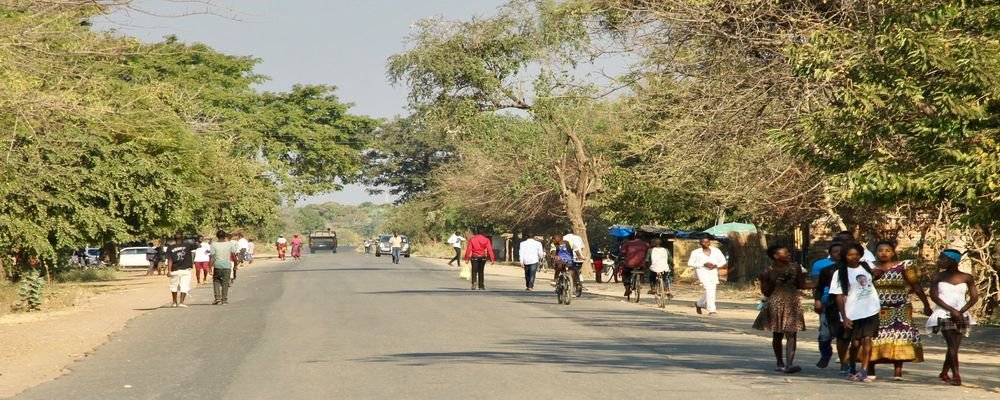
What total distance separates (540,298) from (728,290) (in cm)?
843

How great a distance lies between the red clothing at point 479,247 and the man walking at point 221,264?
6530 mm

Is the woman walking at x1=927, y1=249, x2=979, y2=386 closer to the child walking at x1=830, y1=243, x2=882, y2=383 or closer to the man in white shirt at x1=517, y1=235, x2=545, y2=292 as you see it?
the child walking at x1=830, y1=243, x2=882, y2=383

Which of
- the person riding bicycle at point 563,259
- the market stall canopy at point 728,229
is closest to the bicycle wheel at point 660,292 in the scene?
the person riding bicycle at point 563,259

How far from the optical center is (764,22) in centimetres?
2134

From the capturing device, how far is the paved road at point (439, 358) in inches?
484

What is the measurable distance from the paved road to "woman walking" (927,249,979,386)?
0.40m

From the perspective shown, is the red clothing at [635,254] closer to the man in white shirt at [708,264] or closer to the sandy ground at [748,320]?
the sandy ground at [748,320]

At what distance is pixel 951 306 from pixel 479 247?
67.2 feet

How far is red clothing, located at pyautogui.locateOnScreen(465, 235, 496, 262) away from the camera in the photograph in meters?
32.8

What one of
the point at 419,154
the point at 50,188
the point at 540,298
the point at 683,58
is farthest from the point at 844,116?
the point at 419,154

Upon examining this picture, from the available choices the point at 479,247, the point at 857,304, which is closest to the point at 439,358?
the point at 857,304

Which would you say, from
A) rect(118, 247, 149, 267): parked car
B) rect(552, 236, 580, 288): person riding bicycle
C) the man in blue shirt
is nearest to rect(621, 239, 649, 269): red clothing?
rect(552, 236, 580, 288): person riding bicycle

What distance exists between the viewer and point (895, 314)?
1316 centimetres

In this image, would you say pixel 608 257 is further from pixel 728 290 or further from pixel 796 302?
pixel 796 302
